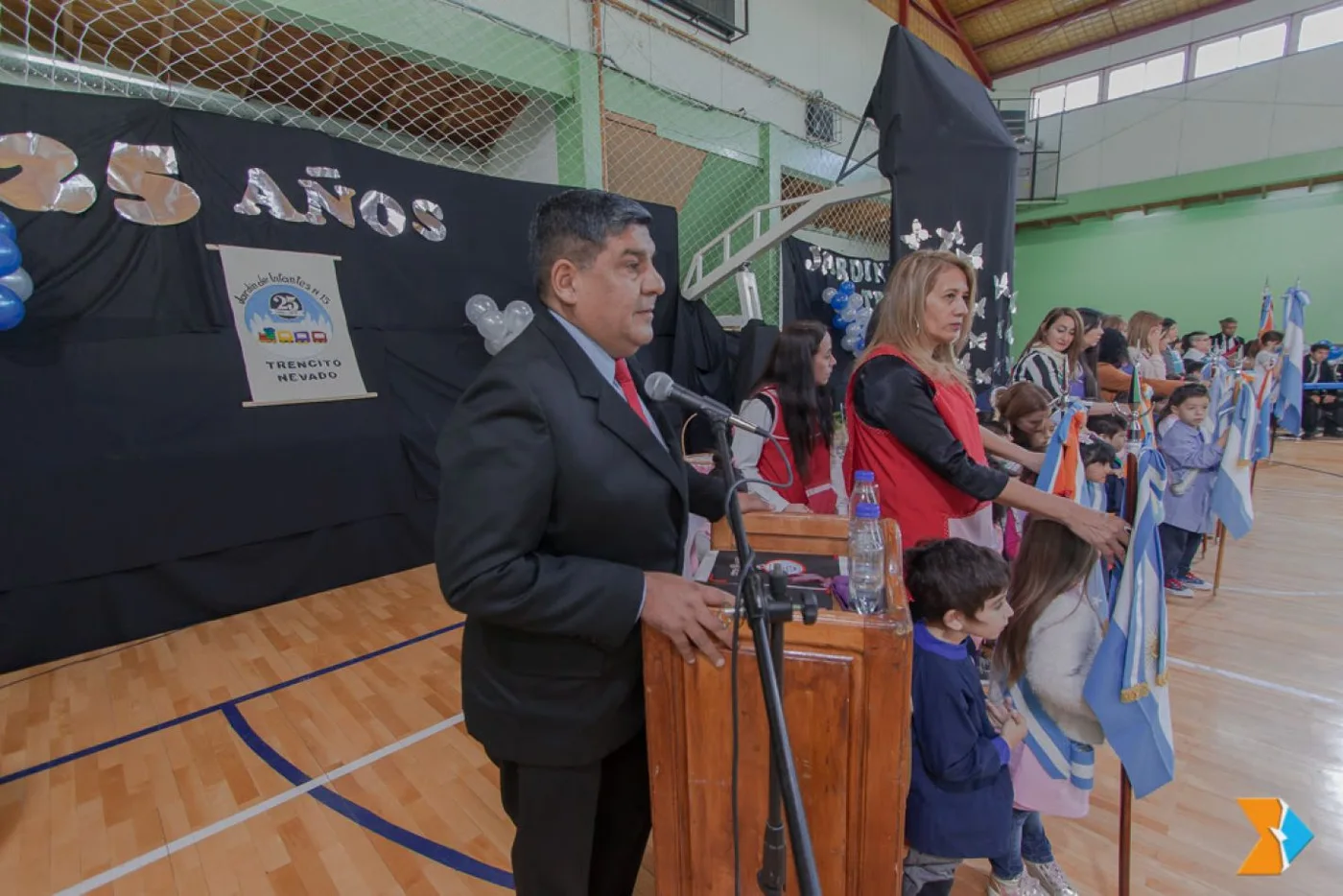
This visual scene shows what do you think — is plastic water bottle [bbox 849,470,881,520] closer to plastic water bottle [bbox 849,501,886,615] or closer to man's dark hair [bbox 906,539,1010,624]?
plastic water bottle [bbox 849,501,886,615]

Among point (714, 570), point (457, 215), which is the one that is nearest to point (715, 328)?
point (457, 215)

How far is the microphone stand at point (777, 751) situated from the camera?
43 cm

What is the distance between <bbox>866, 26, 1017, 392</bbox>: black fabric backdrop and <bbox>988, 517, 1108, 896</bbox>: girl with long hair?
1.96 m

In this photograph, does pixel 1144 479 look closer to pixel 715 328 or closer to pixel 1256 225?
pixel 715 328

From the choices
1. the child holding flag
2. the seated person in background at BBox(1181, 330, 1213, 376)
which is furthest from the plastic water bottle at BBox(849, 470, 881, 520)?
the seated person in background at BBox(1181, 330, 1213, 376)

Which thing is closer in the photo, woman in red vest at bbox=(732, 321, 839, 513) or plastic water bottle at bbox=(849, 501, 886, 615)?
plastic water bottle at bbox=(849, 501, 886, 615)

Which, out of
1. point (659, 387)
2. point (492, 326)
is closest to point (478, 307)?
point (492, 326)

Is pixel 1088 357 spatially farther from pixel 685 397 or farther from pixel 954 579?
pixel 685 397

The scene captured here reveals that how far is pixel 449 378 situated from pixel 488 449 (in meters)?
3.54

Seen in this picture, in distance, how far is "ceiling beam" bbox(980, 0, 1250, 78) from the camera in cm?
882

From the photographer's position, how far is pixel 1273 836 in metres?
1.60

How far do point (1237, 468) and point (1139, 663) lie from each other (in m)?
2.47

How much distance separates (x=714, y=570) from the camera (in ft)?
3.31

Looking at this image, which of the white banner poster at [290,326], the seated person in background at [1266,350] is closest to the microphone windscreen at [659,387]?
the white banner poster at [290,326]
